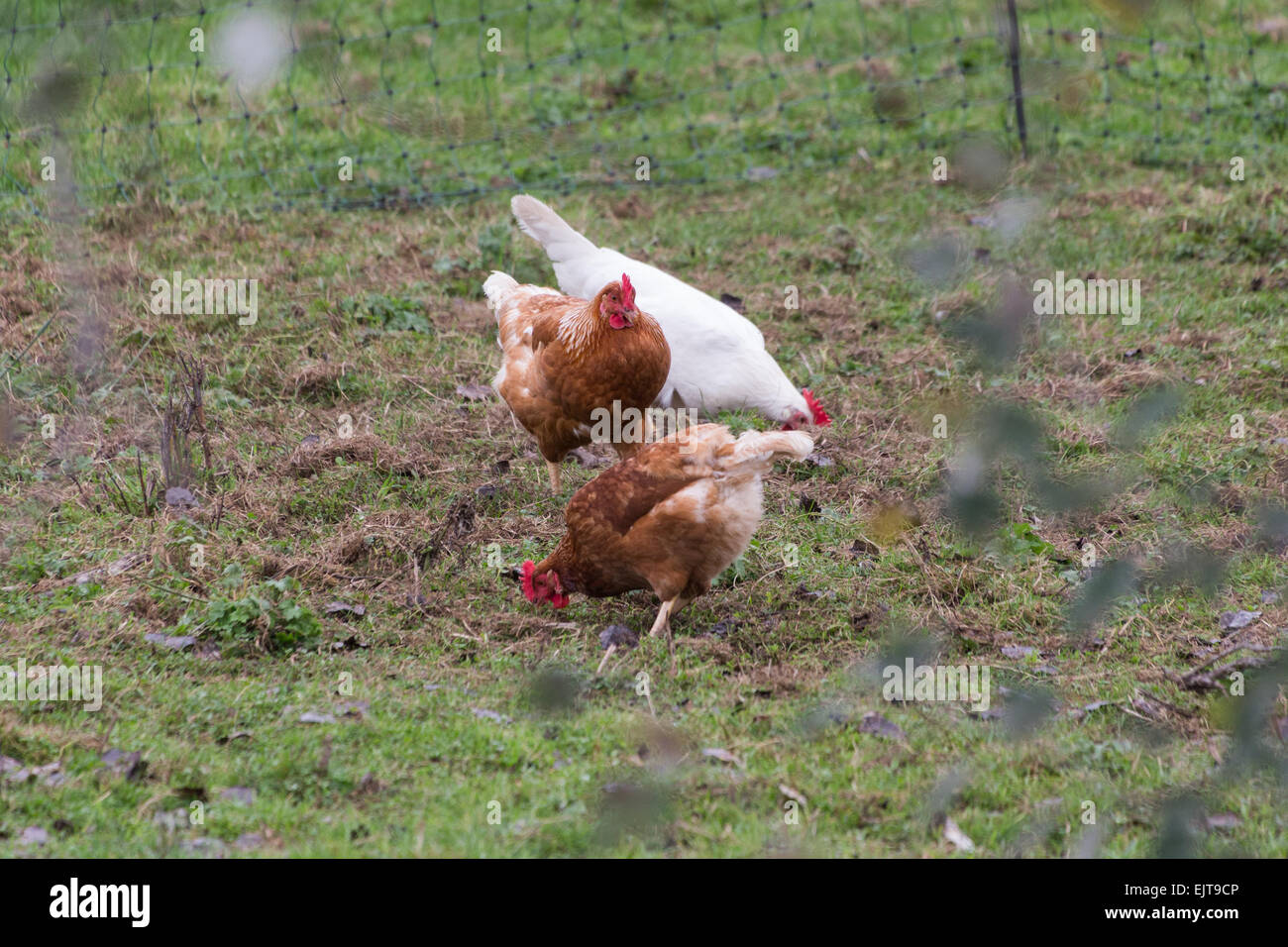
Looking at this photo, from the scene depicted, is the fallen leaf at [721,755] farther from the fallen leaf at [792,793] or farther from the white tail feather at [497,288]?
the white tail feather at [497,288]

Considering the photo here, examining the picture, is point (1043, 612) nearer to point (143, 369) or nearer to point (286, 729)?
point (286, 729)

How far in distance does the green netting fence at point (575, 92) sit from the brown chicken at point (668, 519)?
14.1 feet

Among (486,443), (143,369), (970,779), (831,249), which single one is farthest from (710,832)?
(831,249)

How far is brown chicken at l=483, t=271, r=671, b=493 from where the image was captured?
481 centimetres

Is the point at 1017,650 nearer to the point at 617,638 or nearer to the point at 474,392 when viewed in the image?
the point at 617,638

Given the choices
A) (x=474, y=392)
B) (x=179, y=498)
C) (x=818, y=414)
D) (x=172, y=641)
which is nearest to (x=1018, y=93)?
(x=818, y=414)

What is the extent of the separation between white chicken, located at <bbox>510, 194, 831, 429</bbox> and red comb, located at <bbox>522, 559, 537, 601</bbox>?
1.52 m

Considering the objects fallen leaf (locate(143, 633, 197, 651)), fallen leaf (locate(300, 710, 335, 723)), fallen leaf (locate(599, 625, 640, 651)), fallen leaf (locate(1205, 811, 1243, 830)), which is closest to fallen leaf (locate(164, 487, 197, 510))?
fallen leaf (locate(143, 633, 197, 651))

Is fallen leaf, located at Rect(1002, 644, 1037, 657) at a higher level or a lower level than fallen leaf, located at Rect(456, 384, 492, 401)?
lower

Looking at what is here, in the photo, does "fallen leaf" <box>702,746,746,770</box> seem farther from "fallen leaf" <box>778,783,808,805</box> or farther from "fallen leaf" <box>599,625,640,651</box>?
"fallen leaf" <box>599,625,640,651</box>

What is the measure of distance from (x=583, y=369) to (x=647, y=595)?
93 centimetres

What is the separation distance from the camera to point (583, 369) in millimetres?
4859

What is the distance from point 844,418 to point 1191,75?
5.07 meters

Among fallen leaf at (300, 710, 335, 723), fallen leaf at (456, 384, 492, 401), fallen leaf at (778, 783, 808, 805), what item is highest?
fallen leaf at (456, 384, 492, 401)
